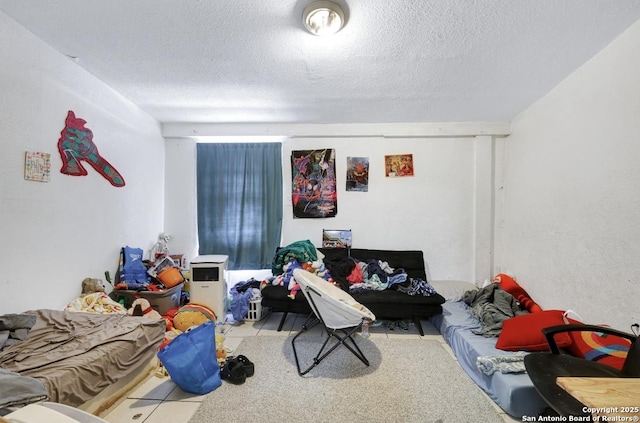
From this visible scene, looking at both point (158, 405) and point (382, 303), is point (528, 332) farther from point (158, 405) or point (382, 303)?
point (158, 405)

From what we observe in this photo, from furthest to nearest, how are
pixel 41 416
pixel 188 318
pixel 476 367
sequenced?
pixel 188 318, pixel 476 367, pixel 41 416

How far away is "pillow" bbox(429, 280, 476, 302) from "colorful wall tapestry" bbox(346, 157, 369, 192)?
5.17 feet

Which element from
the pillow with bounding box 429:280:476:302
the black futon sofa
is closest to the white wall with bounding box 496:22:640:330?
the pillow with bounding box 429:280:476:302

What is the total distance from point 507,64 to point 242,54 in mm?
2162

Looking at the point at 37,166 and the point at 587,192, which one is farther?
the point at 587,192

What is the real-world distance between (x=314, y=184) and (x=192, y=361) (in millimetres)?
2521

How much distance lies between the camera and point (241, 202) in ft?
12.4

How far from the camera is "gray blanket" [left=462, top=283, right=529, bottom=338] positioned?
94.3 inches

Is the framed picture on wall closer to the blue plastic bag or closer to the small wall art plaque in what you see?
the blue plastic bag

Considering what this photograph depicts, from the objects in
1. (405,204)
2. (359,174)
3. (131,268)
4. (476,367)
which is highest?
(359,174)

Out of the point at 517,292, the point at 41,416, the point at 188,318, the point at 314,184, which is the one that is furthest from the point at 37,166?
the point at 517,292

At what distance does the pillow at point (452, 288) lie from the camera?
3264mm

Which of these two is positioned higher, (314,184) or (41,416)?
(314,184)

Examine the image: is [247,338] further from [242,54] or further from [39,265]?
[242,54]
